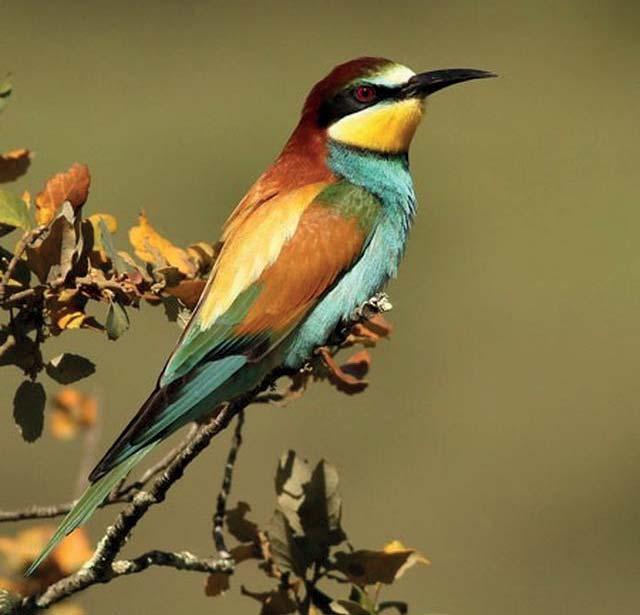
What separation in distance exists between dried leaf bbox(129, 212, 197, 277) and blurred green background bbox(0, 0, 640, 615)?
195cm

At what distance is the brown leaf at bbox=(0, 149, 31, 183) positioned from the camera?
1.43m

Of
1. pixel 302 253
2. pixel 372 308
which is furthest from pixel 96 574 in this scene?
pixel 302 253

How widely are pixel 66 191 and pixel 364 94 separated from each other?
24.6 inches

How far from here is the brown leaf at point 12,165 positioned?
1.43 meters

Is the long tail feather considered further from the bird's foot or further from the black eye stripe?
the black eye stripe

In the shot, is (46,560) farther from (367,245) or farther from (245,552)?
(367,245)

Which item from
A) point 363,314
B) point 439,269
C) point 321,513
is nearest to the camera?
point 321,513

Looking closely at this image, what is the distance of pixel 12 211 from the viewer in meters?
1.32

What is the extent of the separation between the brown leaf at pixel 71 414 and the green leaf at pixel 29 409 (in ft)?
0.99

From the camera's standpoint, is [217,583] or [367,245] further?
[367,245]

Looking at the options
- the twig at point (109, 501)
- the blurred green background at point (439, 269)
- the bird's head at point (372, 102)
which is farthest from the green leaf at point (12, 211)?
the blurred green background at point (439, 269)

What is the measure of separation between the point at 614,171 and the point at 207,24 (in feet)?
7.04

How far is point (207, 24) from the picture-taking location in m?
7.02

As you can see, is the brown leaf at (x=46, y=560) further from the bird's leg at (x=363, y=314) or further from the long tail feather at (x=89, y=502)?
the bird's leg at (x=363, y=314)
